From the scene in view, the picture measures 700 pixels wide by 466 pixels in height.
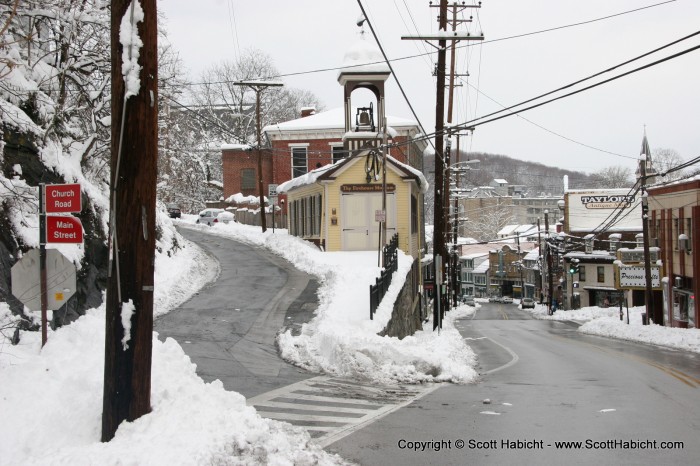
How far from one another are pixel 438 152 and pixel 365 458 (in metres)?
19.9

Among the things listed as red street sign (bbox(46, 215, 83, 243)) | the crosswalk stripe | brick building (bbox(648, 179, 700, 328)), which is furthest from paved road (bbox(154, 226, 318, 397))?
brick building (bbox(648, 179, 700, 328))

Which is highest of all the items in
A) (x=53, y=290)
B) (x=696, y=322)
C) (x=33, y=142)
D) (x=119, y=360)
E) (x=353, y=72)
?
(x=353, y=72)

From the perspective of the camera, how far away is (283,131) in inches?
2131

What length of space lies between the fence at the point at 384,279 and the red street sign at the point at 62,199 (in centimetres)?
1008

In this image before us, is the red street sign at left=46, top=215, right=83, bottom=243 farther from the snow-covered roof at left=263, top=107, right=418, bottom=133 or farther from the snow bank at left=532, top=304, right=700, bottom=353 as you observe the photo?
the snow-covered roof at left=263, top=107, right=418, bottom=133

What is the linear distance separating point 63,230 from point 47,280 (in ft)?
2.37

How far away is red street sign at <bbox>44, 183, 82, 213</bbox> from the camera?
31.3ft

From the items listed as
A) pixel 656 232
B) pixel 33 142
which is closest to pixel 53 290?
pixel 33 142

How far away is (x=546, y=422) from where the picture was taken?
33.0 feet

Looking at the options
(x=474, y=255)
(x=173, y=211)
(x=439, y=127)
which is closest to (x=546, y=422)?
(x=439, y=127)

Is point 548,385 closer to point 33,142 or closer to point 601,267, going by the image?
point 33,142

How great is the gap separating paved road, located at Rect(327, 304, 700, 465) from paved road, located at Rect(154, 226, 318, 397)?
127 inches

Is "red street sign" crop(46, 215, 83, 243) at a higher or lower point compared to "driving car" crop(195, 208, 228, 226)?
lower

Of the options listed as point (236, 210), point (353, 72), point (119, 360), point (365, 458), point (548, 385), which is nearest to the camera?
point (119, 360)
